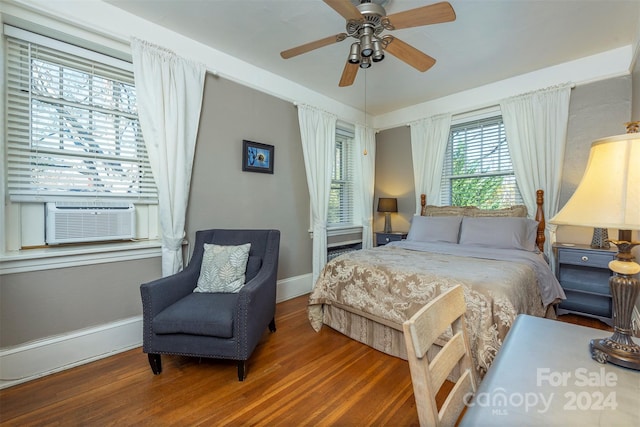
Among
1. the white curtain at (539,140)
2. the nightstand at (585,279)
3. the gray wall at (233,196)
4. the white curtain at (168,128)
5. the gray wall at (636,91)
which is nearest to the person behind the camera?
the gray wall at (233,196)

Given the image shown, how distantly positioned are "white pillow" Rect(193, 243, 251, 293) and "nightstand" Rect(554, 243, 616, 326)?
3138 mm

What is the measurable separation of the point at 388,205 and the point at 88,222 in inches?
140

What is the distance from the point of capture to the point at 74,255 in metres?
2.06

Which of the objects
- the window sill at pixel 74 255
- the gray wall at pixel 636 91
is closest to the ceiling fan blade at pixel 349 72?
the window sill at pixel 74 255

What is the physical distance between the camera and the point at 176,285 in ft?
6.86

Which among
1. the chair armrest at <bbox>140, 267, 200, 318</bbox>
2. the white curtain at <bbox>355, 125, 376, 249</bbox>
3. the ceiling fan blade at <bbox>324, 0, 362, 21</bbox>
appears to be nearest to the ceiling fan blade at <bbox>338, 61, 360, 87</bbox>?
the ceiling fan blade at <bbox>324, 0, 362, 21</bbox>

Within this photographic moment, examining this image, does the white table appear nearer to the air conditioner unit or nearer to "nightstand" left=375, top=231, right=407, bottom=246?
the air conditioner unit

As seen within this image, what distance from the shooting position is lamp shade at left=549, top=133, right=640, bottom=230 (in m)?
0.76

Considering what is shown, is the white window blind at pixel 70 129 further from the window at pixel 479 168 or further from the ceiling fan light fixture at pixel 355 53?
the window at pixel 479 168

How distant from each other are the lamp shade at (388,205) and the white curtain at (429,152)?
0.33 m

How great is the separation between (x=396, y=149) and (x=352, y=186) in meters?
0.93

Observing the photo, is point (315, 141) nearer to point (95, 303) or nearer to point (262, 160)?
point (262, 160)

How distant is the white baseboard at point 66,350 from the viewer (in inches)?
71.3

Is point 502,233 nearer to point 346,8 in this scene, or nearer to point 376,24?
point 376,24
